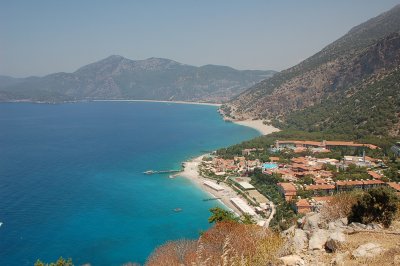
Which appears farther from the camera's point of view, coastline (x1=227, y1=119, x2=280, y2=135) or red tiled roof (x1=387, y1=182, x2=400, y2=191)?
coastline (x1=227, y1=119, x2=280, y2=135)

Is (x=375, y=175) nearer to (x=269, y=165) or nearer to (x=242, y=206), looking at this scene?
(x=269, y=165)

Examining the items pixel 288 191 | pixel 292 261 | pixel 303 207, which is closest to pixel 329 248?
pixel 292 261

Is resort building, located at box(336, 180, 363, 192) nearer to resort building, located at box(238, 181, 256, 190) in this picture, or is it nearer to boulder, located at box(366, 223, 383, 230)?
resort building, located at box(238, 181, 256, 190)

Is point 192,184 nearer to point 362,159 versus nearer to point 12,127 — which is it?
point 362,159

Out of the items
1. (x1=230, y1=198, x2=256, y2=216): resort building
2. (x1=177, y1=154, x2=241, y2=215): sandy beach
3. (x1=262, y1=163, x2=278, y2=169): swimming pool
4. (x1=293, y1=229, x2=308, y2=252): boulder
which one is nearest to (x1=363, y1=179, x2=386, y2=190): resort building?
(x1=230, y1=198, x2=256, y2=216): resort building

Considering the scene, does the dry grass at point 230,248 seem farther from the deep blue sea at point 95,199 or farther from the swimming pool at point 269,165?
the swimming pool at point 269,165
